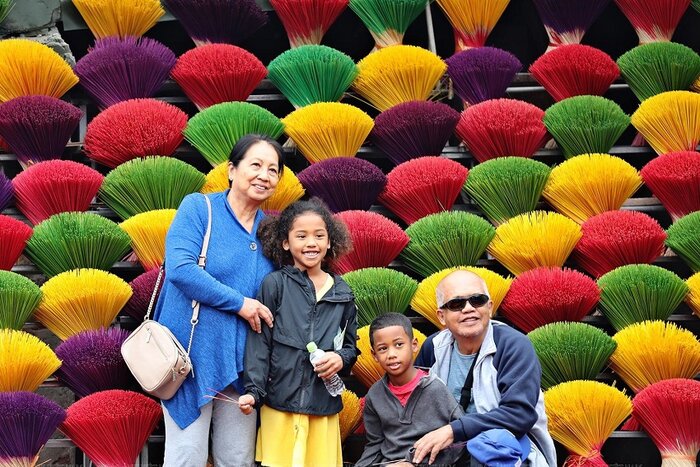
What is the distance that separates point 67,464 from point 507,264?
1610mm

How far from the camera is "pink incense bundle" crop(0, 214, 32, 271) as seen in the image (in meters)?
3.23

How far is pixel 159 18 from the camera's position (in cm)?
402

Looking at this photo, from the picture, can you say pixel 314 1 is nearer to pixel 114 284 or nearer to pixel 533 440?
pixel 114 284

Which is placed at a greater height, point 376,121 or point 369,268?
point 376,121

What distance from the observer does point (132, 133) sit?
11.5ft

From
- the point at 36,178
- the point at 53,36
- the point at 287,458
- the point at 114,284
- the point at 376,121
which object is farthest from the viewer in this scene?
the point at 53,36

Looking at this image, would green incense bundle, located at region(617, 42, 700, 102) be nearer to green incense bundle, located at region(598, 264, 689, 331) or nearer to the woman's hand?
green incense bundle, located at region(598, 264, 689, 331)

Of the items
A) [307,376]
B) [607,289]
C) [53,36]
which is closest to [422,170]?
[607,289]

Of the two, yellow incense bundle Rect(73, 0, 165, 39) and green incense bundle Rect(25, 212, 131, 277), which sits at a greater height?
yellow incense bundle Rect(73, 0, 165, 39)

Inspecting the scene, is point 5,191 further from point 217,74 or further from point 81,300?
point 217,74

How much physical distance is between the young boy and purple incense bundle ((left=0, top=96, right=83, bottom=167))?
142 cm

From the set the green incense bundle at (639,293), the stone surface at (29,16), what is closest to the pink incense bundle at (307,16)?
the stone surface at (29,16)

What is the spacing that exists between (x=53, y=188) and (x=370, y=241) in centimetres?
103

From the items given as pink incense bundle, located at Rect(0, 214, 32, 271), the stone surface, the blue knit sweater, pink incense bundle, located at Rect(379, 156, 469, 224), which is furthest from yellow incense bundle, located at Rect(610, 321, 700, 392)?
the stone surface
